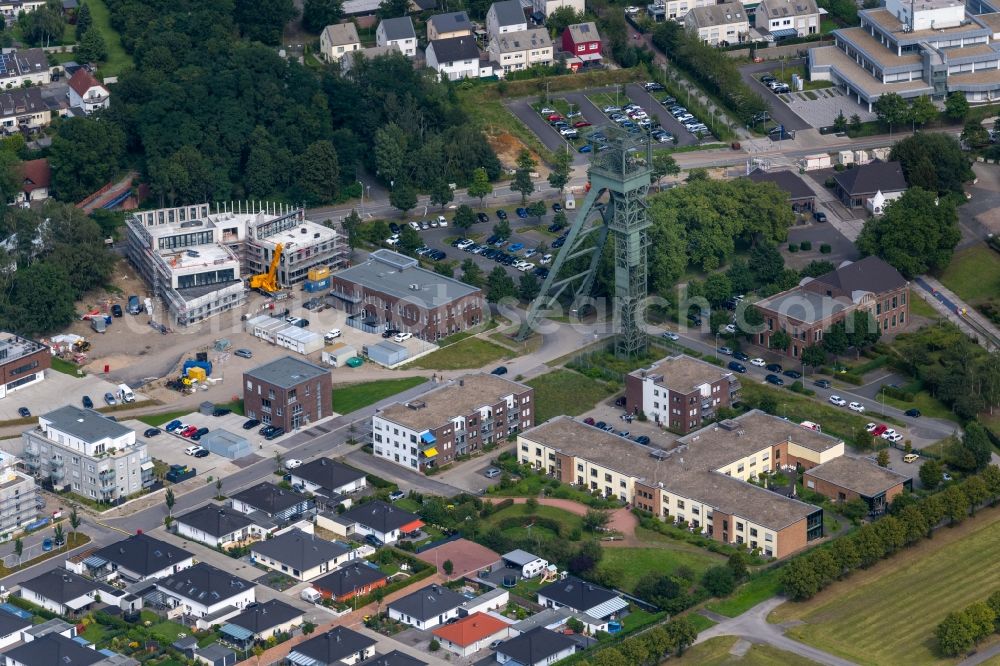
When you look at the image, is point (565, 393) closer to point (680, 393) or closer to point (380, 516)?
point (680, 393)

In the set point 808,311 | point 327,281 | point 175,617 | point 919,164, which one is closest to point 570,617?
point 175,617

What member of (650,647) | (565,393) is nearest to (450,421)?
(565,393)

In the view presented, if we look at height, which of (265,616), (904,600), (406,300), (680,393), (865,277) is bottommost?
(904,600)

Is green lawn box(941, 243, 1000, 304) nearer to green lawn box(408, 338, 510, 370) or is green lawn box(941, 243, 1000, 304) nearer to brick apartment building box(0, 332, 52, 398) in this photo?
green lawn box(408, 338, 510, 370)

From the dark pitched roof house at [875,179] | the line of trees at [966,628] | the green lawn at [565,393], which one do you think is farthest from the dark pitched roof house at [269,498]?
the dark pitched roof house at [875,179]

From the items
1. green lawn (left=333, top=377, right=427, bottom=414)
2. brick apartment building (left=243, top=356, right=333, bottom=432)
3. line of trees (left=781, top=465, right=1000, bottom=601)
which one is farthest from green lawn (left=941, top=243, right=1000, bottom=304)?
brick apartment building (left=243, top=356, right=333, bottom=432)

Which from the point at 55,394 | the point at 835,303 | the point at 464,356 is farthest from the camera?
the point at 464,356
